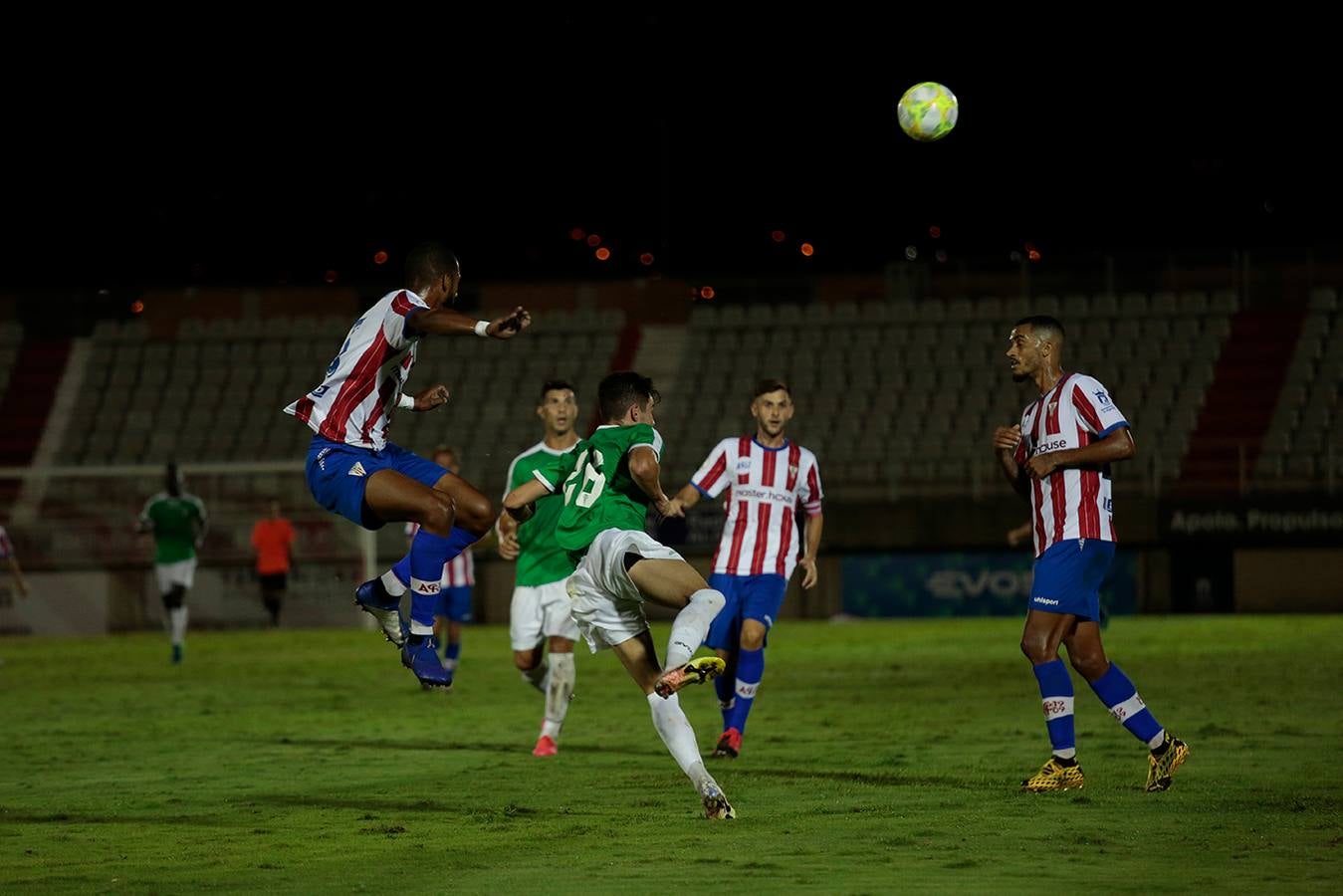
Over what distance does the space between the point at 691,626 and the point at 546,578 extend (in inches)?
181

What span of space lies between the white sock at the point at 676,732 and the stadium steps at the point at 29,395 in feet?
97.6

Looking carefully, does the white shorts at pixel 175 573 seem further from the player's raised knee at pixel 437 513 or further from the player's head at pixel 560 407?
the player's raised knee at pixel 437 513

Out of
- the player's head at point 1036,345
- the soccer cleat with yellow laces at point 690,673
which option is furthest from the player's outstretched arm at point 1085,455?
the soccer cleat with yellow laces at point 690,673

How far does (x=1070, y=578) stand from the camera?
9.31 meters

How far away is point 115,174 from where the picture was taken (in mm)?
39000

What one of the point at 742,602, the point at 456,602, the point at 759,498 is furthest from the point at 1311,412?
the point at 742,602

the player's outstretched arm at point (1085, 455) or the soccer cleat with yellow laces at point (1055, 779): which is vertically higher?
the player's outstretched arm at point (1085, 455)

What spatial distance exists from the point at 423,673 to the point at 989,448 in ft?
74.5

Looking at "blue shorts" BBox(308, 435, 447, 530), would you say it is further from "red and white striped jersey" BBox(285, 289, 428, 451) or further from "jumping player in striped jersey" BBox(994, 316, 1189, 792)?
"jumping player in striped jersey" BBox(994, 316, 1189, 792)

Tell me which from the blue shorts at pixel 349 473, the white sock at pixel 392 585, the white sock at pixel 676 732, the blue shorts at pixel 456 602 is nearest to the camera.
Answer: the white sock at pixel 676 732

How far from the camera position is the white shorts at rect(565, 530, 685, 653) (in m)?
8.96

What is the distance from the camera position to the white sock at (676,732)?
8516 millimetres

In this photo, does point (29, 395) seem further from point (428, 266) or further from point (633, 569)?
point (633, 569)

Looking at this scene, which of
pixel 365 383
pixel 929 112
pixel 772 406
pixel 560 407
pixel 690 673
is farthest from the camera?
pixel 929 112
